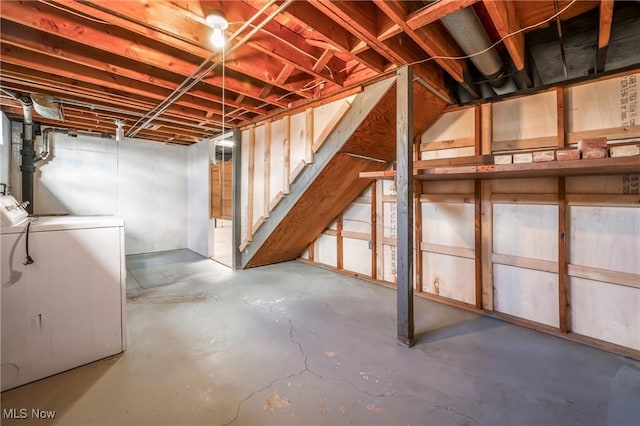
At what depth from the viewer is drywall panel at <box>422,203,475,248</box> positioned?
2.81m

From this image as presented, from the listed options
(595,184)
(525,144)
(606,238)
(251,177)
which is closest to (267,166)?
(251,177)

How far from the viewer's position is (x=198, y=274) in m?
3.92

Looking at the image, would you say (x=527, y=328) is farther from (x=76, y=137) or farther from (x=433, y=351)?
(x=76, y=137)

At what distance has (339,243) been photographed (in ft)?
13.5

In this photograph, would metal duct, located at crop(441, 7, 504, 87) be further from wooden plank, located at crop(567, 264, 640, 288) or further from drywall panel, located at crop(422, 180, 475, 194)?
wooden plank, located at crop(567, 264, 640, 288)

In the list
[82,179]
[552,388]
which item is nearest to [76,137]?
[82,179]

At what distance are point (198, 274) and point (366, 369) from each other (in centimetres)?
300

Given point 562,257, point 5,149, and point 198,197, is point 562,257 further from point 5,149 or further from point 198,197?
point 5,149

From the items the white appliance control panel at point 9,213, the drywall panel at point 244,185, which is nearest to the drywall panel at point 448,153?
the drywall panel at point 244,185

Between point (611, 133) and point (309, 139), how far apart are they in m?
2.62

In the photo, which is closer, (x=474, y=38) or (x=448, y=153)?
(x=474, y=38)

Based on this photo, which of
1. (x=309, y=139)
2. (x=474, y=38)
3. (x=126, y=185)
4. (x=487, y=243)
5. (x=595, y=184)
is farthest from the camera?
(x=126, y=185)

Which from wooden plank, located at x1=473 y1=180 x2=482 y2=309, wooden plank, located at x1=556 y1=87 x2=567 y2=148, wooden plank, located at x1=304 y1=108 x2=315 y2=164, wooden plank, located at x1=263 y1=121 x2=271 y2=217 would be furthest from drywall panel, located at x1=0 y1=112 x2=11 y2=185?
wooden plank, located at x1=556 y1=87 x2=567 y2=148

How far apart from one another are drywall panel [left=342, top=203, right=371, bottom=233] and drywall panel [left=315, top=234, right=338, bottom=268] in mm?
360
